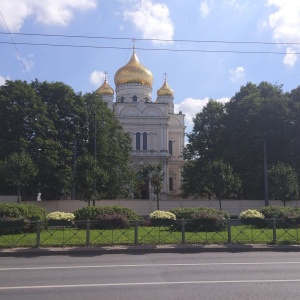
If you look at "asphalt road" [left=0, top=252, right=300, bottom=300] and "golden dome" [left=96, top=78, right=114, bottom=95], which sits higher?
"golden dome" [left=96, top=78, right=114, bottom=95]

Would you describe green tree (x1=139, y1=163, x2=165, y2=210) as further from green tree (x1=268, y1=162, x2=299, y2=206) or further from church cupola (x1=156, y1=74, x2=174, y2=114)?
church cupola (x1=156, y1=74, x2=174, y2=114)

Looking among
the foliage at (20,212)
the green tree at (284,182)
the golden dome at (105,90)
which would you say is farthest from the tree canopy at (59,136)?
the golden dome at (105,90)

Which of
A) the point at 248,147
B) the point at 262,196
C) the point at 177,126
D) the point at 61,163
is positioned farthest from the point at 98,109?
the point at 177,126

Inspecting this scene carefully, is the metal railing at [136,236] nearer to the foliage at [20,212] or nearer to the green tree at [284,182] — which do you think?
the foliage at [20,212]

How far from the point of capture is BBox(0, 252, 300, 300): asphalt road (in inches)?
304

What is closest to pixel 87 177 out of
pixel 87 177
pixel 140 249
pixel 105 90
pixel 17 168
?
pixel 87 177

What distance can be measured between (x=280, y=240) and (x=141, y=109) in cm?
4302

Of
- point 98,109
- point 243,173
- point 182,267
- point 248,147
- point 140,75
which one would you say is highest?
point 140,75

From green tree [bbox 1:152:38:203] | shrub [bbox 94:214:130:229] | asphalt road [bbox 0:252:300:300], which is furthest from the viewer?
green tree [bbox 1:152:38:203]

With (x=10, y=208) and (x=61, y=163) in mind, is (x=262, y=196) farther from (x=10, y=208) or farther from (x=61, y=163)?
(x=10, y=208)

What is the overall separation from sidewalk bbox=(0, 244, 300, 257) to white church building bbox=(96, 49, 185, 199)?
3796cm

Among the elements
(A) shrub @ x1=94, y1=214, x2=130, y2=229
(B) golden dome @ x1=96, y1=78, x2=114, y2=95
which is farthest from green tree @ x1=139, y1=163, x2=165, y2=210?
(B) golden dome @ x1=96, y1=78, x2=114, y2=95

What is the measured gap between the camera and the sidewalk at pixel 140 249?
556 inches

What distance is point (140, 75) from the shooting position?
6134 cm
